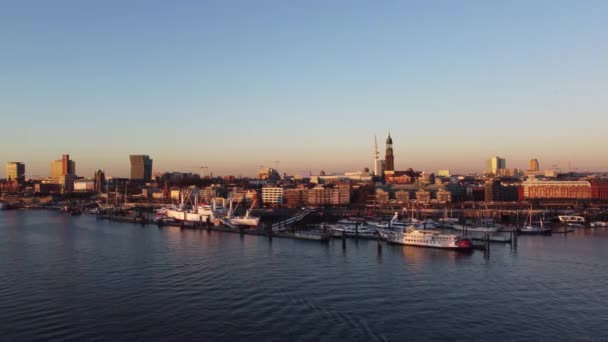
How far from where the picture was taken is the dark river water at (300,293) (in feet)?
43.7

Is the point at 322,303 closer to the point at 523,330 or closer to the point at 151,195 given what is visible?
the point at 523,330

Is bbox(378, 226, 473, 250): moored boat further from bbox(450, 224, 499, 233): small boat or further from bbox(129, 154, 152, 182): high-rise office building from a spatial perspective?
bbox(129, 154, 152, 182): high-rise office building

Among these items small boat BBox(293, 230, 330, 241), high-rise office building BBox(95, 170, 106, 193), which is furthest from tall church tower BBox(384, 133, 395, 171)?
small boat BBox(293, 230, 330, 241)

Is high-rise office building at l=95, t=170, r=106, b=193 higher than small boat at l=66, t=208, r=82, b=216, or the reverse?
high-rise office building at l=95, t=170, r=106, b=193

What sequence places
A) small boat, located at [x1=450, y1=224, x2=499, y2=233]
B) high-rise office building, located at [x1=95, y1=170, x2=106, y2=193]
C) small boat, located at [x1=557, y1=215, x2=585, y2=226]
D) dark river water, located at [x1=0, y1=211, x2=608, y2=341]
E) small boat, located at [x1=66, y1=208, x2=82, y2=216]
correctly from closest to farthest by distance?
dark river water, located at [x1=0, y1=211, x2=608, y2=341]
small boat, located at [x1=450, y1=224, x2=499, y2=233]
small boat, located at [x1=557, y1=215, x2=585, y2=226]
small boat, located at [x1=66, y1=208, x2=82, y2=216]
high-rise office building, located at [x1=95, y1=170, x2=106, y2=193]

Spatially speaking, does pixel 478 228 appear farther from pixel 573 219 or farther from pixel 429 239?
pixel 573 219

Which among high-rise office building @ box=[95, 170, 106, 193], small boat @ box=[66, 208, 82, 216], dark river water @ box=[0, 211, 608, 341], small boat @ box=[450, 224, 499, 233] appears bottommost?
dark river water @ box=[0, 211, 608, 341]

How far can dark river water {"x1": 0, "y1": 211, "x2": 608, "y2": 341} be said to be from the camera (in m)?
A: 13.3

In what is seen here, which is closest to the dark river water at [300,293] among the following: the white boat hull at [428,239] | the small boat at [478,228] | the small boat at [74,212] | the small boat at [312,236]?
the white boat hull at [428,239]

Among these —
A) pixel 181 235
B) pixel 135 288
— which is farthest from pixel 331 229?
pixel 135 288

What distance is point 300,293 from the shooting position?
1675 centimetres

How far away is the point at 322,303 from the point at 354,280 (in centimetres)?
377

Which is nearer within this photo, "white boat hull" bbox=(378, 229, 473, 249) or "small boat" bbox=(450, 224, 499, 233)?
"white boat hull" bbox=(378, 229, 473, 249)

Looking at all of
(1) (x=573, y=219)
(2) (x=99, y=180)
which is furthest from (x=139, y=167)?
(1) (x=573, y=219)
